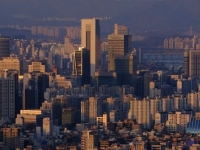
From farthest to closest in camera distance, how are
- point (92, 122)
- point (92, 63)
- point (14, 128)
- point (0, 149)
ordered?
point (92, 63)
point (92, 122)
point (14, 128)
point (0, 149)

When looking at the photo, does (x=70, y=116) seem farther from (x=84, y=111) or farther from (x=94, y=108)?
(x=94, y=108)

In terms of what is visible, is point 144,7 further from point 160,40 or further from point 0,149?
point 0,149

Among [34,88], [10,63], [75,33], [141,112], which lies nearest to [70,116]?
[141,112]

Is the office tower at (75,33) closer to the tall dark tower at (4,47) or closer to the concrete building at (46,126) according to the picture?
the tall dark tower at (4,47)

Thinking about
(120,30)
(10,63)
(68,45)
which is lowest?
(10,63)

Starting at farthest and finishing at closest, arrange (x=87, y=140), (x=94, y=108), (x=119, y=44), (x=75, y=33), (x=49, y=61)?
(x=75, y=33) → (x=49, y=61) → (x=119, y=44) → (x=94, y=108) → (x=87, y=140)

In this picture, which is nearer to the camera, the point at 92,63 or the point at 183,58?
the point at 92,63

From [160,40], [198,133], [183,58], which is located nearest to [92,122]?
[198,133]
